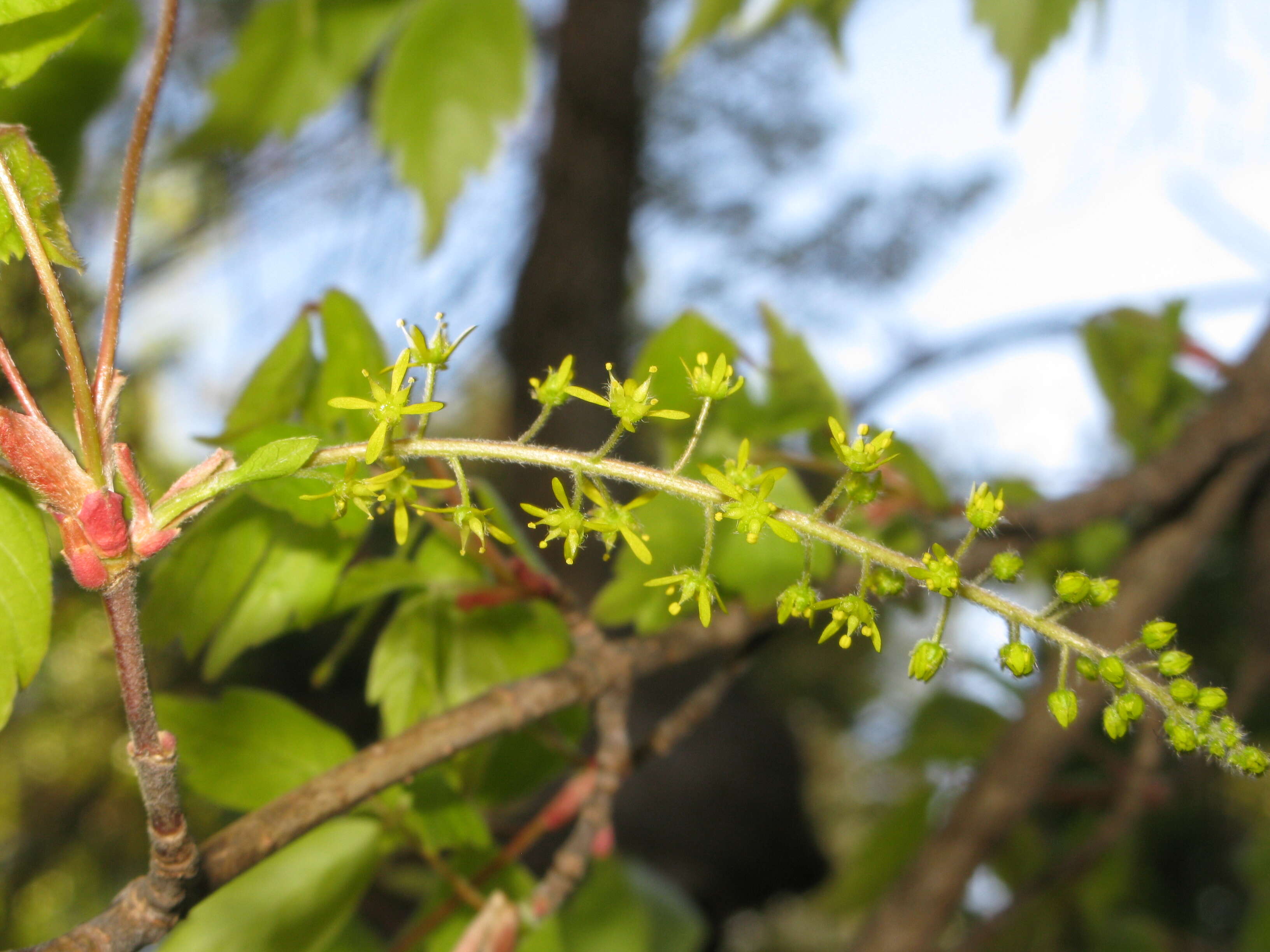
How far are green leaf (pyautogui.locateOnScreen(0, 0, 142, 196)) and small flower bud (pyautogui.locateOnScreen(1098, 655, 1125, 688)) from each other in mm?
536

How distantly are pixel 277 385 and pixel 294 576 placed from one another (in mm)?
83

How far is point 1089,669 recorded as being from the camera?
251 millimetres

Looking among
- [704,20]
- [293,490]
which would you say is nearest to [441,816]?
[293,490]

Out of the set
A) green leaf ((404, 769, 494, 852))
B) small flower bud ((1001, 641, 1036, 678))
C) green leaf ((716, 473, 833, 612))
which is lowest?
green leaf ((404, 769, 494, 852))

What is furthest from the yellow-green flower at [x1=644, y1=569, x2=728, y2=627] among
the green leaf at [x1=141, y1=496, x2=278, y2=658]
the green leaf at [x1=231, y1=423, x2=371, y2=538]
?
the green leaf at [x1=141, y1=496, x2=278, y2=658]

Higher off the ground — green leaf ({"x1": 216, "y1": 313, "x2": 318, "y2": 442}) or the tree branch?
green leaf ({"x1": 216, "y1": 313, "x2": 318, "y2": 442})

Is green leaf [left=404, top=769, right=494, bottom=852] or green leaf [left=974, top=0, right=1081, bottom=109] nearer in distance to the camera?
green leaf [left=404, top=769, right=494, bottom=852]

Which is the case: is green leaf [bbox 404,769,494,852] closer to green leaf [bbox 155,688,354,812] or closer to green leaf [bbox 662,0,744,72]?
green leaf [bbox 155,688,354,812]

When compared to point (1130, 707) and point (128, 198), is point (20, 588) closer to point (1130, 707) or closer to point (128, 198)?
point (128, 198)

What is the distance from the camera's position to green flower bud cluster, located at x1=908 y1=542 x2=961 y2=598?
0.25 meters

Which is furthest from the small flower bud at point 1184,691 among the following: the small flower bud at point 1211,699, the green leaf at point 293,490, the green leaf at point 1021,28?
the green leaf at point 1021,28

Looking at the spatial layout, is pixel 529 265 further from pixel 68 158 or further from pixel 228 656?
pixel 228 656

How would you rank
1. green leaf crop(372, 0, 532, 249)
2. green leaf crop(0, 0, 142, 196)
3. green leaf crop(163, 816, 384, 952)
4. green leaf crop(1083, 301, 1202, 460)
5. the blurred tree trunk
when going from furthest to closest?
1. the blurred tree trunk
2. green leaf crop(1083, 301, 1202, 460)
3. green leaf crop(372, 0, 532, 249)
4. green leaf crop(0, 0, 142, 196)
5. green leaf crop(163, 816, 384, 952)

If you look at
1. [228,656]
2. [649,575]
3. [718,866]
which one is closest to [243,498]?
[228,656]
